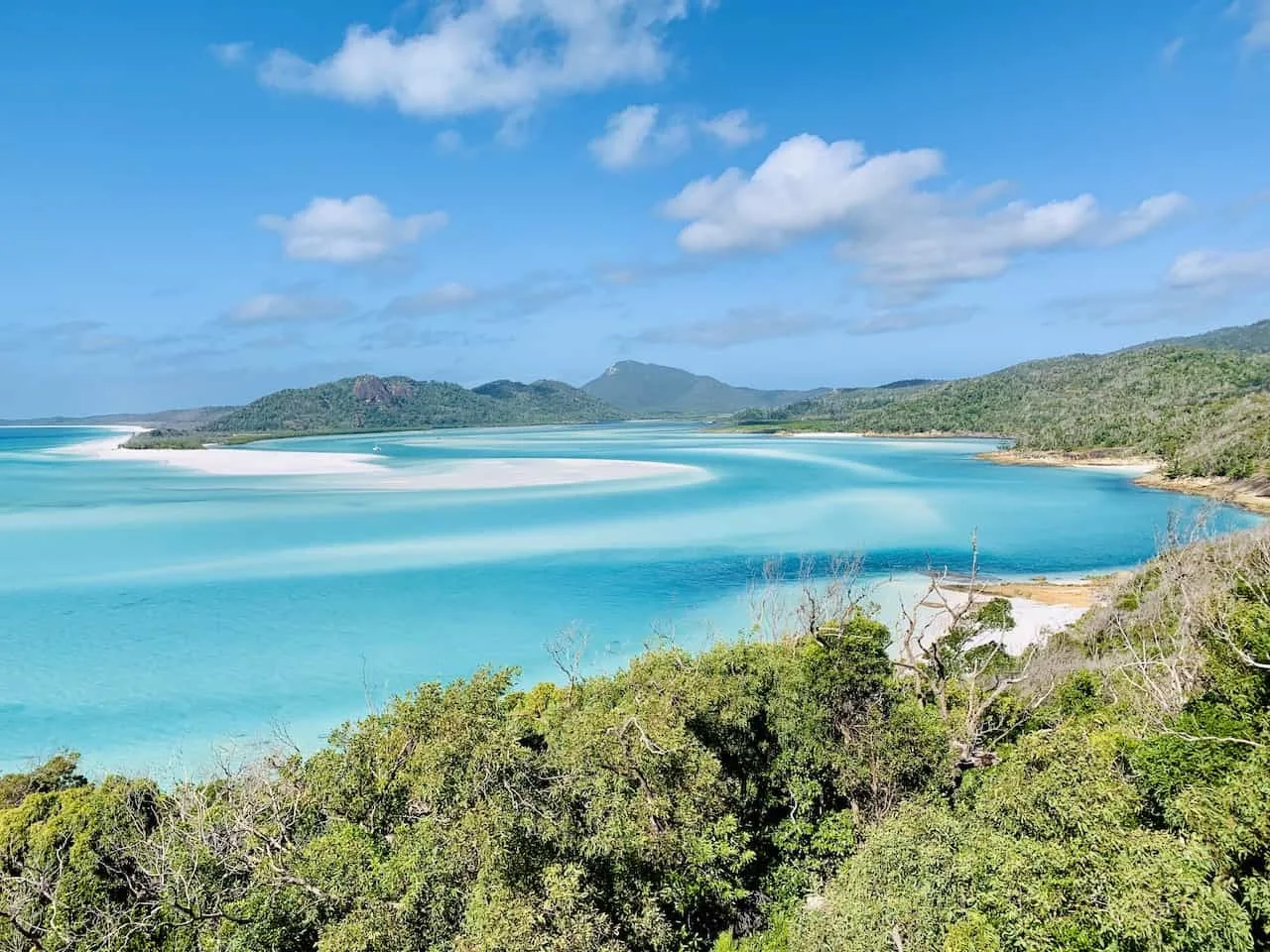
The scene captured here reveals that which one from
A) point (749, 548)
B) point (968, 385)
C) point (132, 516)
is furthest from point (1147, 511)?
point (968, 385)

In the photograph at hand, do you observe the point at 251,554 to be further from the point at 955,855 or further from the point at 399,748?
the point at 955,855

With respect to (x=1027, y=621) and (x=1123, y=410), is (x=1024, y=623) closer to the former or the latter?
(x=1027, y=621)

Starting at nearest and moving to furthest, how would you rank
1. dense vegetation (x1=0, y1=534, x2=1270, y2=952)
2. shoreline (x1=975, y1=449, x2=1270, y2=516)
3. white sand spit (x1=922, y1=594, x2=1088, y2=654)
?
dense vegetation (x1=0, y1=534, x2=1270, y2=952)
white sand spit (x1=922, y1=594, x2=1088, y2=654)
shoreline (x1=975, y1=449, x2=1270, y2=516)

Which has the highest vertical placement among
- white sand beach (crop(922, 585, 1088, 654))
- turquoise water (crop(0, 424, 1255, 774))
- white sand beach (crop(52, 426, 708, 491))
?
white sand beach (crop(52, 426, 708, 491))

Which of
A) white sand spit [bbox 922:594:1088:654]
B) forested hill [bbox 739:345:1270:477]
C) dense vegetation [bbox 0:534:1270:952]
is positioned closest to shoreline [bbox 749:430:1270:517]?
forested hill [bbox 739:345:1270:477]

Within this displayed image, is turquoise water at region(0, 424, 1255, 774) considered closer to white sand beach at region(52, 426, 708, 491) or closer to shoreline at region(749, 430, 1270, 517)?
shoreline at region(749, 430, 1270, 517)

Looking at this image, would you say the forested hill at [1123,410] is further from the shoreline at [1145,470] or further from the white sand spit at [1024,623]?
the white sand spit at [1024,623]
